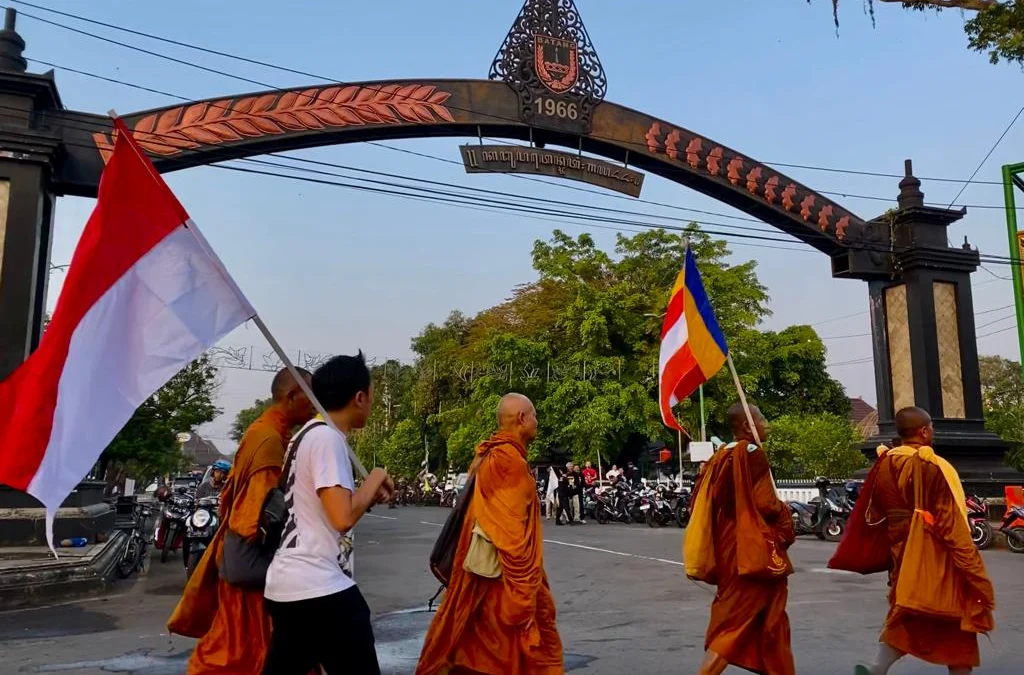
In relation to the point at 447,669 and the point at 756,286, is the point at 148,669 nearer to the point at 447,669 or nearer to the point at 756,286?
the point at 447,669

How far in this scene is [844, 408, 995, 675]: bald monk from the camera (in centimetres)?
434

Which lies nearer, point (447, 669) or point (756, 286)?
point (447, 669)

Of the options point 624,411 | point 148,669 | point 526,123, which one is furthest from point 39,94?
point 624,411

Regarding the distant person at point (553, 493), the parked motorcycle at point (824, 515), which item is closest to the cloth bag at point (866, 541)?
the parked motorcycle at point (824, 515)

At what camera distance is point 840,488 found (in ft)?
51.1

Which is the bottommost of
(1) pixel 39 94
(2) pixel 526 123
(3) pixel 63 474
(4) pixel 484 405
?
(3) pixel 63 474

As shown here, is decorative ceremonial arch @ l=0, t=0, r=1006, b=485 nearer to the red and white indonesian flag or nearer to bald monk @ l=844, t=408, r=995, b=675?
the red and white indonesian flag

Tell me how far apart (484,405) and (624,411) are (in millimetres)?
5845

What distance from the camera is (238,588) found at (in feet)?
11.8

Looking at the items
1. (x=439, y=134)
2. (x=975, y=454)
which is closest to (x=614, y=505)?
(x=975, y=454)

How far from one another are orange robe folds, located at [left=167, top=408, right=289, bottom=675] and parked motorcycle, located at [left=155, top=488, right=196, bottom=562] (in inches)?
282

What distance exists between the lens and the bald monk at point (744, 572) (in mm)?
4309

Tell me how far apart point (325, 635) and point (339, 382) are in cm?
83

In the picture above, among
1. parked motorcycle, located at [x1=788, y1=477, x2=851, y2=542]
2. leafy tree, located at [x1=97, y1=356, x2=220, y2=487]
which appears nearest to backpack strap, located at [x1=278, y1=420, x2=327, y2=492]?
parked motorcycle, located at [x1=788, y1=477, x2=851, y2=542]
